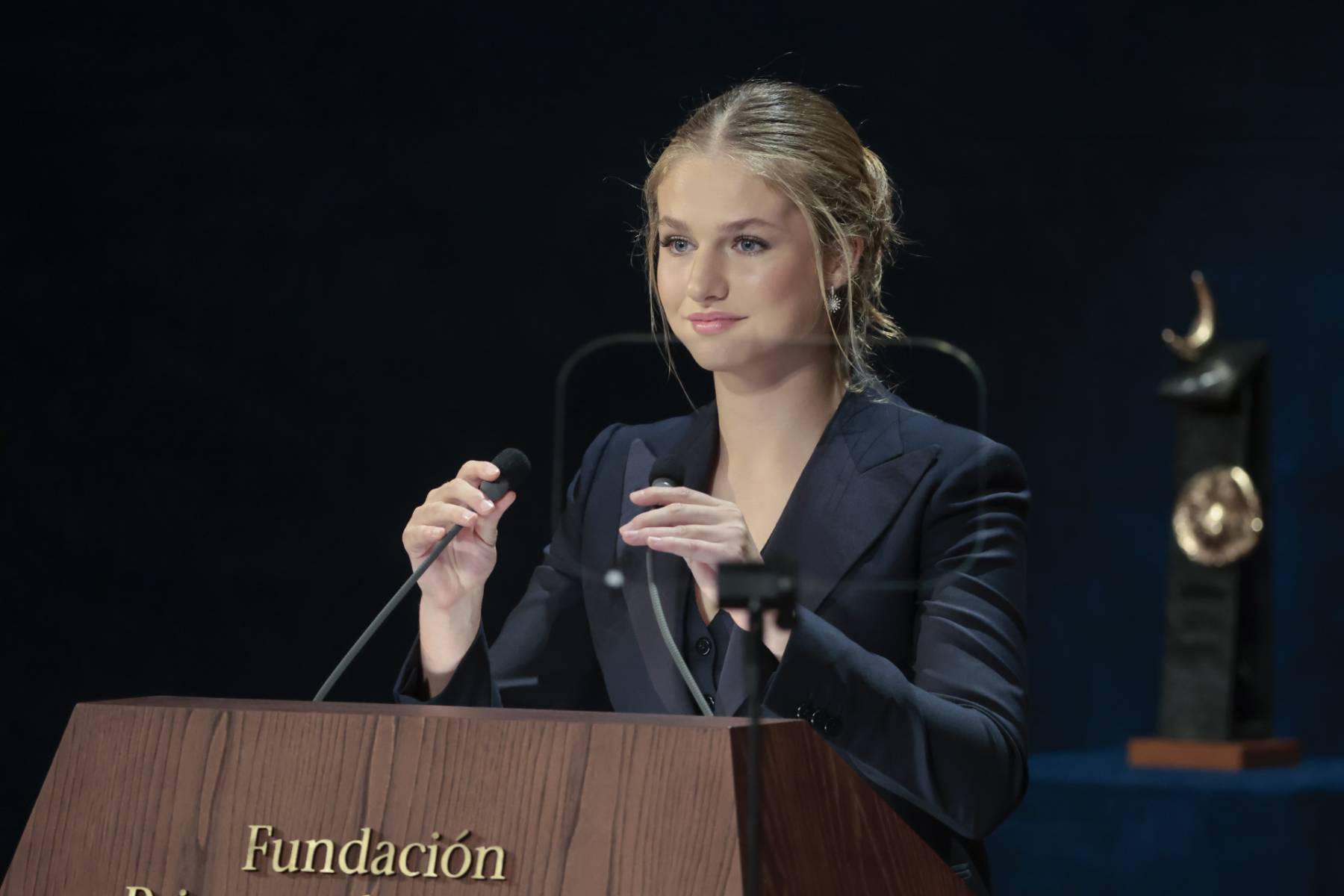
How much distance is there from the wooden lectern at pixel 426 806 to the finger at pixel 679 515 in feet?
0.57

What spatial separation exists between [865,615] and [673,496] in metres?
0.34

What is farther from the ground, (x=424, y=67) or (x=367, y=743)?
(x=424, y=67)

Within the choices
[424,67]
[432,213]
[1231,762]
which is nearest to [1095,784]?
[1231,762]

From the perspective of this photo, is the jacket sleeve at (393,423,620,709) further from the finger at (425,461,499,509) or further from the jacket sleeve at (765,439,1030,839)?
the jacket sleeve at (765,439,1030,839)

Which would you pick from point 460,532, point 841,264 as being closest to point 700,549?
point 460,532

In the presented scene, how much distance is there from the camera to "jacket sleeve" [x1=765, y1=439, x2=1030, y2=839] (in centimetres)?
148

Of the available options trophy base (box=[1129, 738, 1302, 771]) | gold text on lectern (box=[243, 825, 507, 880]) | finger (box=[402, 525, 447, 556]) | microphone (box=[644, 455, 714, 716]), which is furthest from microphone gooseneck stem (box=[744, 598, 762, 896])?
trophy base (box=[1129, 738, 1302, 771])

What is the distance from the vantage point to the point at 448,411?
1839mm

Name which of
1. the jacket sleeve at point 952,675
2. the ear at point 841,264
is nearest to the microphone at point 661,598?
the jacket sleeve at point 952,675

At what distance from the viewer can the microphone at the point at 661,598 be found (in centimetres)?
152

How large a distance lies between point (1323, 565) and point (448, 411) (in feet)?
9.01

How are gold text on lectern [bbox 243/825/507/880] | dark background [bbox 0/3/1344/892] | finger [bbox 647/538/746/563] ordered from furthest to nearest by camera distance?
dark background [bbox 0/3/1344/892] < finger [bbox 647/538/746/563] < gold text on lectern [bbox 243/825/507/880]

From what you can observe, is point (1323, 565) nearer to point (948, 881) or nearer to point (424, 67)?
point (424, 67)

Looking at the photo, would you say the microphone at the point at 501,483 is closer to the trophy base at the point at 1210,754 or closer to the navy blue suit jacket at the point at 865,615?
the navy blue suit jacket at the point at 865,615
